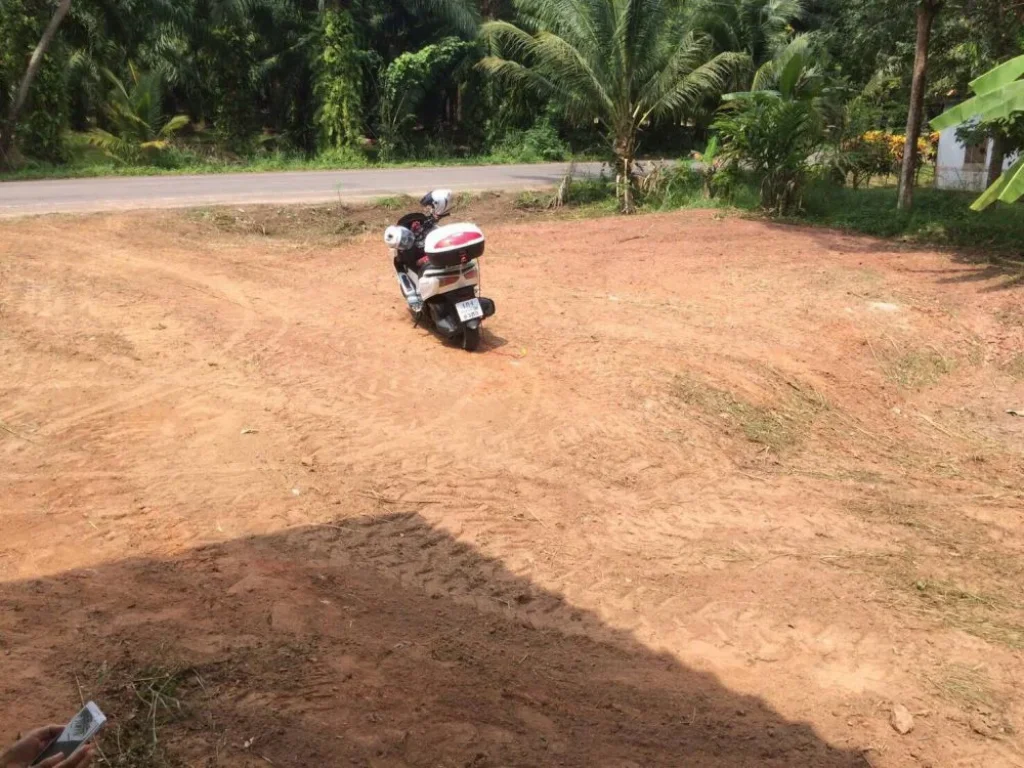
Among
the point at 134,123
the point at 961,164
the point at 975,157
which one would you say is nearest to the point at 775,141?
the point at 975,157

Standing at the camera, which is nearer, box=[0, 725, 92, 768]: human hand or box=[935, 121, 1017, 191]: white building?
box=[0, 725, 92, 768]: human hand

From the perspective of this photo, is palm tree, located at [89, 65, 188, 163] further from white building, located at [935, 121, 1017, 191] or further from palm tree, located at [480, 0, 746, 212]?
white building, located at [935, 121, 1017, 191]

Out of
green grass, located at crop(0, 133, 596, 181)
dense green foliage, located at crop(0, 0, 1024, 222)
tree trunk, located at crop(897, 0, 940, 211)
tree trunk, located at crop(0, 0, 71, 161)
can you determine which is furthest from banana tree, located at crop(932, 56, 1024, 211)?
tree trunk, located at crop(0, 0, 71, 161)

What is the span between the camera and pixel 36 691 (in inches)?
107

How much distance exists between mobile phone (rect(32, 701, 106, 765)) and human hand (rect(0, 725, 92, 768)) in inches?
0.9

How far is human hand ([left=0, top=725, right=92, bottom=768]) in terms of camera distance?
198cm

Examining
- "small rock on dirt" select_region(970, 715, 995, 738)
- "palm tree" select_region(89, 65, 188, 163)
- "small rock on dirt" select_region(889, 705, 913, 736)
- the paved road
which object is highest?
"palm tree" select_region(89, 65, 188, 163)

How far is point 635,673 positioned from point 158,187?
15.4m

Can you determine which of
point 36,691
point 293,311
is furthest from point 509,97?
point 36,691

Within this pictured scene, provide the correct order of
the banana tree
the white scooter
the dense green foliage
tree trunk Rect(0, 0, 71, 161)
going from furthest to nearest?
tree trunk Rect(0, 0, 71, 161), the dense green foliage, the banana tree, the white scooter

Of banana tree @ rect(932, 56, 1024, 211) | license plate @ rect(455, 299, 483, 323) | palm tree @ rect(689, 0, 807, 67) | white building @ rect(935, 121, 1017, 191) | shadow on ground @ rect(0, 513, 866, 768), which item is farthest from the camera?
palm tree @ rect(689, 0, 807, 67)

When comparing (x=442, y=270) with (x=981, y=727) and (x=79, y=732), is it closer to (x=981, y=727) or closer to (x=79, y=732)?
(x=981, y=727)

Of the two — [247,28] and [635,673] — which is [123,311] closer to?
[635,673]

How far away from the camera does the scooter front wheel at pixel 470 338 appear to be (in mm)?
7246
